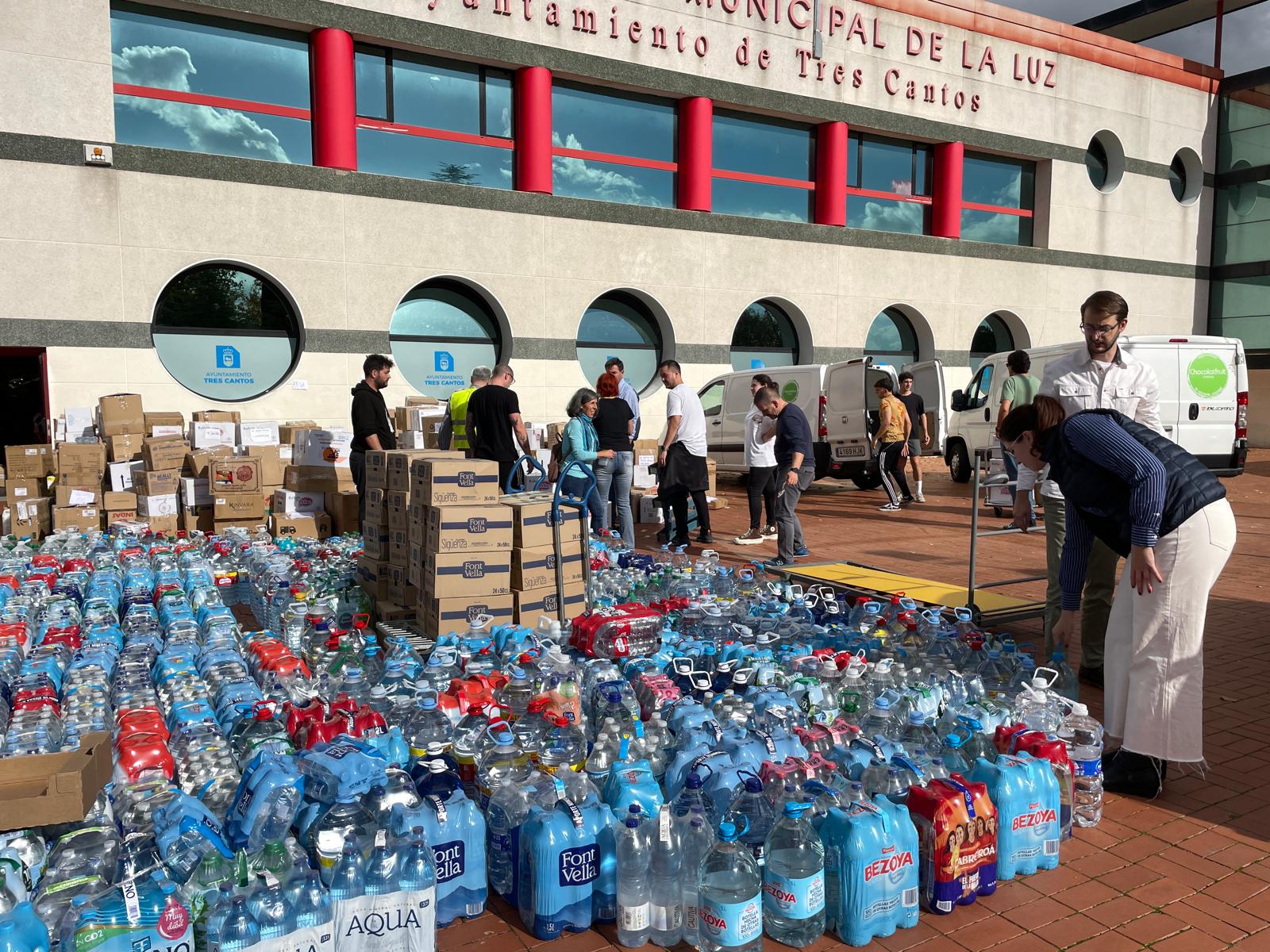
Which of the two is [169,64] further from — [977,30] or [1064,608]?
[977,30]

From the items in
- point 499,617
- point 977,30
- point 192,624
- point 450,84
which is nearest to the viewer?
point 192,624

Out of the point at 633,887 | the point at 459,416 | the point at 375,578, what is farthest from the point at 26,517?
the point at 633,887

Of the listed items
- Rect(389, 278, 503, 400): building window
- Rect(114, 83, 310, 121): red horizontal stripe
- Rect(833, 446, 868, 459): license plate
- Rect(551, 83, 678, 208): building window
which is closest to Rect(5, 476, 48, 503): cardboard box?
Rect(389, 278, 503, 400): building window

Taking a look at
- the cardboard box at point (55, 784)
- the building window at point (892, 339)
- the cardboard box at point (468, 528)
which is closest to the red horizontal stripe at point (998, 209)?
the building window at point (892, 339)

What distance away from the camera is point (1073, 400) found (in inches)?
199

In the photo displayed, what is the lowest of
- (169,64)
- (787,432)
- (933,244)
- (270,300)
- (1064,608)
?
(1064,608)

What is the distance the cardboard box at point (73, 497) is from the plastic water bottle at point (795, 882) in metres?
10.3

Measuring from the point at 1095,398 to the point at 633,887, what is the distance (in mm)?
3794

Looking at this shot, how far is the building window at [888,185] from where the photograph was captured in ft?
63.0

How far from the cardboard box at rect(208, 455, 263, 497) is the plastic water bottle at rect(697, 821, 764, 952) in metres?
9.01

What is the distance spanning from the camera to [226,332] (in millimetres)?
13281

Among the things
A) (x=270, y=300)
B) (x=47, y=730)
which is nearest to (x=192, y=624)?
(x=47, y=730)

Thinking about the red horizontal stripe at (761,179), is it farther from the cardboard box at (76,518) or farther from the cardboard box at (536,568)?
the cardboard box at (536,568)

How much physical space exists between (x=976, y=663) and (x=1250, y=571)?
5.47 metres
